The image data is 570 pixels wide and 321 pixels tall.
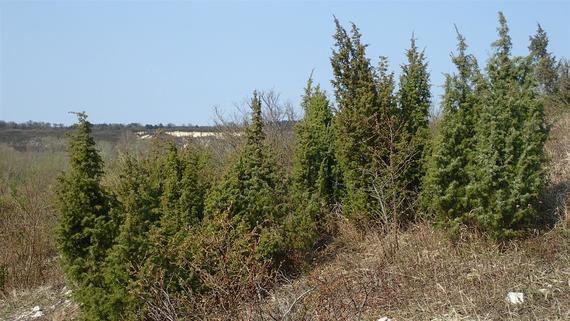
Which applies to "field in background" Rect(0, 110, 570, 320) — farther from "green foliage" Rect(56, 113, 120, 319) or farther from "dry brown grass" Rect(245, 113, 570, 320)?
"green foliage" Rect(56, 113, 120, 319)

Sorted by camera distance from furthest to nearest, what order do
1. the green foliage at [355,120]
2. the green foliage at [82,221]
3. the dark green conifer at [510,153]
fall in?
the green foliage at [355,120] < the green foliage at [82,221] < the dark green conifer at [510,153]

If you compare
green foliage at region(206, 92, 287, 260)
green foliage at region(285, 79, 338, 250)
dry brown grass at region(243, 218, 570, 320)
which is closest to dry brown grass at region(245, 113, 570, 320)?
dry brown grass at region(243, 218, 570, 320)

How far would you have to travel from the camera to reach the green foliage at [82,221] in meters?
7.39

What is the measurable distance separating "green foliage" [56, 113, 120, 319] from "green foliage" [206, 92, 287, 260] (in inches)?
66.0

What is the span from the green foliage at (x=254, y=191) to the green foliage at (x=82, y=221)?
168cm

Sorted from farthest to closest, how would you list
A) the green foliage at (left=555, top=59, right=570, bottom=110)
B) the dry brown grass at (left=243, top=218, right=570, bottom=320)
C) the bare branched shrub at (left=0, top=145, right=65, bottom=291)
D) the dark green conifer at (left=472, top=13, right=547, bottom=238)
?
the green foliage at (left=555, top=59, right=570, bottom=110) → the bare branched shrub at (left=0, top=145, right=65, bottom=291) → the dark green conifer at (left=472, top=13, right=547, bottom=238) → the dry brown grass at (left=243, top=218, right=570, bottom=320)

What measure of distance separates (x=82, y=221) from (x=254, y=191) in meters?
2.59

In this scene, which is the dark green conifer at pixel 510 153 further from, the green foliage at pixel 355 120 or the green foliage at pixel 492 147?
the green foliage at pixel 355 120

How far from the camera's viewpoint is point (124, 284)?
7102 millimetres

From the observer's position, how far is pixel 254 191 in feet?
27.5

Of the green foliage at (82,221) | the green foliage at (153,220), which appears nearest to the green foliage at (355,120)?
the green foliage at (153,220)

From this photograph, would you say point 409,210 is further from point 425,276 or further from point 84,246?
point 84,246

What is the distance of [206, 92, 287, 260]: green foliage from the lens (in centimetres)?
827

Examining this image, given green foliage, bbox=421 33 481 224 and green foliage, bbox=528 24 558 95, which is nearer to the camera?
green foliage, bbox=421 33 481 224
